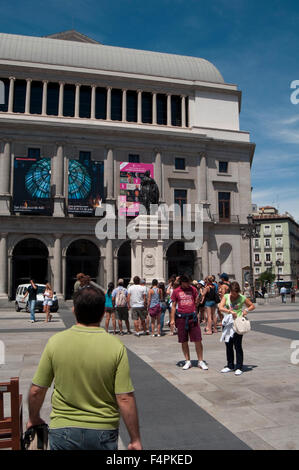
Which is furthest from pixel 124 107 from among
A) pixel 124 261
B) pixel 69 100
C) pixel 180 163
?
pixel 124 261

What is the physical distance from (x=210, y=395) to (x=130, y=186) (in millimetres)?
32924

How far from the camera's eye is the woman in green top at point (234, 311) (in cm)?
718

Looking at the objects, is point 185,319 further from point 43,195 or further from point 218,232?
point 218,232

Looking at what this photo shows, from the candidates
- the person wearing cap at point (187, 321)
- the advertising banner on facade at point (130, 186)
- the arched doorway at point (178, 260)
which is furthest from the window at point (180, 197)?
the person wearing cap at point (187, 321)

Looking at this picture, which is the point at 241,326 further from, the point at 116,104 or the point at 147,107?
the point at 147,107

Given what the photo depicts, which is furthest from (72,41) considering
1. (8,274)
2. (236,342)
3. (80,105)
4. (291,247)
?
(291,247)

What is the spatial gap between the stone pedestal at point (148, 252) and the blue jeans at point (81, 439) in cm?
1393

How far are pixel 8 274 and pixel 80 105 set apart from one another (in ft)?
60.2

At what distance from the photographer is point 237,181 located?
42000 mm

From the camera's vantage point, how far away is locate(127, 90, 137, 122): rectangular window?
136 feet

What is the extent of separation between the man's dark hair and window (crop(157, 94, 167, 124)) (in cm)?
4131

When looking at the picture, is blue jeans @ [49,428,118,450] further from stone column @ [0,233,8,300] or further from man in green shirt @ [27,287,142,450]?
stone column @ [0,233,8,300]

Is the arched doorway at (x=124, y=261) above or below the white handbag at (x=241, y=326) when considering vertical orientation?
above

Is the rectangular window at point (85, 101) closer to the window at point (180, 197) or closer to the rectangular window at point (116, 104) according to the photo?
the rectangular window at point (116, 104)
